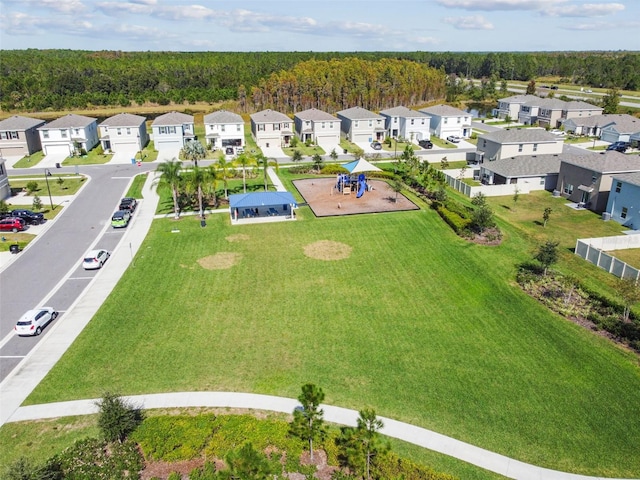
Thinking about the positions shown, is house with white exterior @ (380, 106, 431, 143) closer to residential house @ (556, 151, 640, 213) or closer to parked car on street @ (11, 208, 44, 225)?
residential house @ (556, 151, 640, 213)

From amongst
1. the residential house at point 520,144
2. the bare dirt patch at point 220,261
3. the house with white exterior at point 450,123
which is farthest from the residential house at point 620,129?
the bare dirt patch at point 220,261

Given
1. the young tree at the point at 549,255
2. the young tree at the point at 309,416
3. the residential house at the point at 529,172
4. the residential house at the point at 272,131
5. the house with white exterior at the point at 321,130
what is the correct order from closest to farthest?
the young tree at the point at 309,416 → the young tree at the point at 549,255 → the residential house at the point at 529,172 → the residential house at the point at 272,131 → the house with white exterior at the point at 321,130

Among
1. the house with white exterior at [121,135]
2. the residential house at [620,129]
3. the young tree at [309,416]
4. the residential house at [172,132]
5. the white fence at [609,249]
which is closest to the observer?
the young tree at [309,416]

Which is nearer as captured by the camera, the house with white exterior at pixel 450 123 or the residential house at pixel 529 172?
the residential house at pixel 529 172

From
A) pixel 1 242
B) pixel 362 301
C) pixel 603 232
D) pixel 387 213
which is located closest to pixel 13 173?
pixel 1 242

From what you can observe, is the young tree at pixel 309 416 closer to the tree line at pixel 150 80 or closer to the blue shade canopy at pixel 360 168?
the blue shade canopy at pixel 360 168

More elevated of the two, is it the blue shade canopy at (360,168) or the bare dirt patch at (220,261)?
the blue shade canopy at (360,168)

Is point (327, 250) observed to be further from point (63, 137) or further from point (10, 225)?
point (63, 137)

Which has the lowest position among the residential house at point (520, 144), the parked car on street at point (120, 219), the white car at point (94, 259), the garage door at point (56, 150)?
the white car at point (94, 259)
